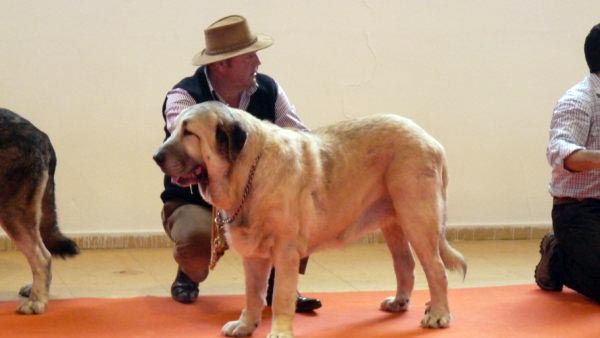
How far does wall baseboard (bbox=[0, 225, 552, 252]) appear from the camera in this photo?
21.6ft

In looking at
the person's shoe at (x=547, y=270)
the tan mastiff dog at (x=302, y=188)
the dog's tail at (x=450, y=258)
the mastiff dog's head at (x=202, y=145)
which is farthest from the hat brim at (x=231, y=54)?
the person's shoe at (x=547, y=270)

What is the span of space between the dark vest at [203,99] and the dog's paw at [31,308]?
2.86 ft

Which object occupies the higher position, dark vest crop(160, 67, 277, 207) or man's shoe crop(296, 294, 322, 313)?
dark vest crop(160, 67, 277, 207)

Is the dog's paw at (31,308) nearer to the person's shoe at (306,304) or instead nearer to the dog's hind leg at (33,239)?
the dog's hind leg at (33,239)

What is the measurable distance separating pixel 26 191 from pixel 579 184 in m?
2.82

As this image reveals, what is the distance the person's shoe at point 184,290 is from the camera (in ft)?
16.1

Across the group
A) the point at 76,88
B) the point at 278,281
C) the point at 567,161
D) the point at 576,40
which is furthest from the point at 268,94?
the point at 576,40

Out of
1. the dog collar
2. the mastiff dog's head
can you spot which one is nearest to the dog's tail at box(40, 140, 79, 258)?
the dog collar

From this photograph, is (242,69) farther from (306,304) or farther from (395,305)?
(395,305)

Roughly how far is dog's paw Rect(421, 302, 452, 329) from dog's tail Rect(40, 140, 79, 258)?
6.26 feet

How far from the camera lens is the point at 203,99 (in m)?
4.67

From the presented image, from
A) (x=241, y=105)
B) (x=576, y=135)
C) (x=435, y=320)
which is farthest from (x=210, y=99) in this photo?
(x=576, y=135)

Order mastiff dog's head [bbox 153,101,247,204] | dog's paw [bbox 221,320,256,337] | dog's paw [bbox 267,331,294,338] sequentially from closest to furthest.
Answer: mastiff dog's head [bbox 153,101,247,204]
dog's paw [bbox 267,331,294,338]
dog's paw [bbox 221,320,256,337]

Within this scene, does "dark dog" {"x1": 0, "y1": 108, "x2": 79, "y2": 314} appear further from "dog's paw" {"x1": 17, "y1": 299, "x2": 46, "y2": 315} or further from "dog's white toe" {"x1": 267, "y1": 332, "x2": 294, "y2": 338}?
"dog's white toe" {"x1": 267, "y1": 332, "x2": 294, "y2": 338}
